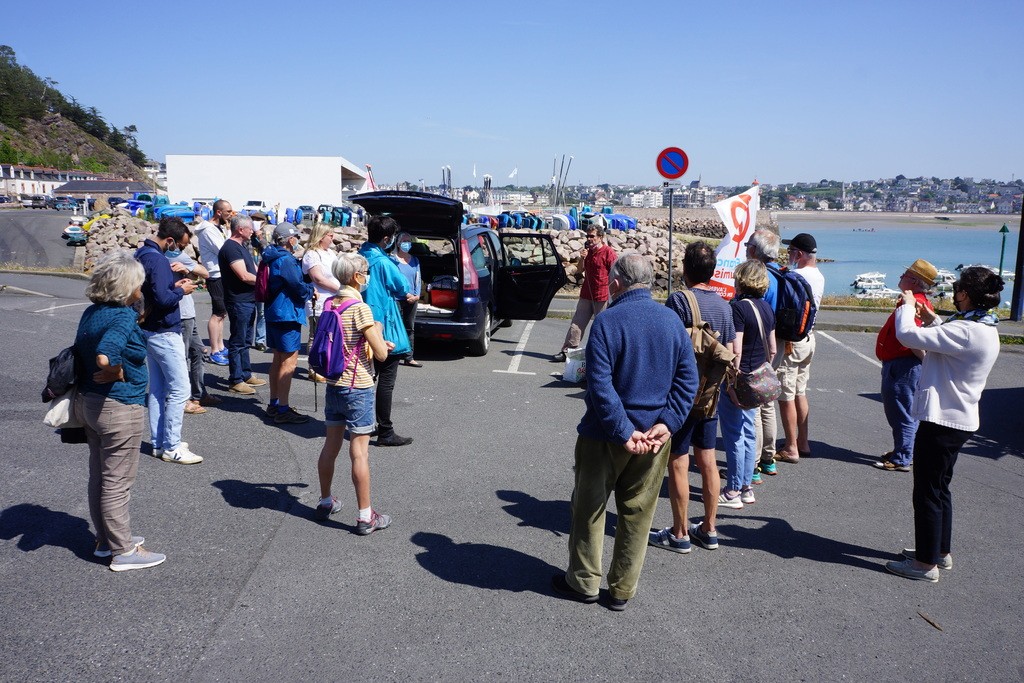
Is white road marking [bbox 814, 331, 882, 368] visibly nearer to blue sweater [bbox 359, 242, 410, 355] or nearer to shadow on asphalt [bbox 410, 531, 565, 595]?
blue sweater [bbox 359, 242, 410, 355]

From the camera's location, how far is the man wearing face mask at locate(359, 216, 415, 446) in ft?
19.3

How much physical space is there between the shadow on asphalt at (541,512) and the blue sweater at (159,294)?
2787mm

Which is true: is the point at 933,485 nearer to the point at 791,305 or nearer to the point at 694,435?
the point at 694,435

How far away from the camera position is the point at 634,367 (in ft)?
11.9

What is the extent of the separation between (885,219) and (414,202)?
205m

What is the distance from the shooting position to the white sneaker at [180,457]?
5727 millimetres

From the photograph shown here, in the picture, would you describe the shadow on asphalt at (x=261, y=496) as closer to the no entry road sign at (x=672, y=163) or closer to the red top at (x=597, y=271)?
the red top at (x=597, y=271)

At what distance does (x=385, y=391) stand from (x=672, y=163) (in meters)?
7.07

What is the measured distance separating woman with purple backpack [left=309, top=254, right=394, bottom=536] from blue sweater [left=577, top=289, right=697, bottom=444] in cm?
147

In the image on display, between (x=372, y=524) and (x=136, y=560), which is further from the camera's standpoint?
(x=372, y=524)

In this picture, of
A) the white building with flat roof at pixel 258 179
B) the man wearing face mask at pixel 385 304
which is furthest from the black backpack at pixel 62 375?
the white building with flat roof at pixel 258 179

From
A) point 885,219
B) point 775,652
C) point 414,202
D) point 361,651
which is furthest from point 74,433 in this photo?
point 885,219

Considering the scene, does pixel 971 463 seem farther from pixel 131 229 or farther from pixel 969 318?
pixel 131 229

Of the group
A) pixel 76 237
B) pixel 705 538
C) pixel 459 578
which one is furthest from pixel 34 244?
pixel 705 538
